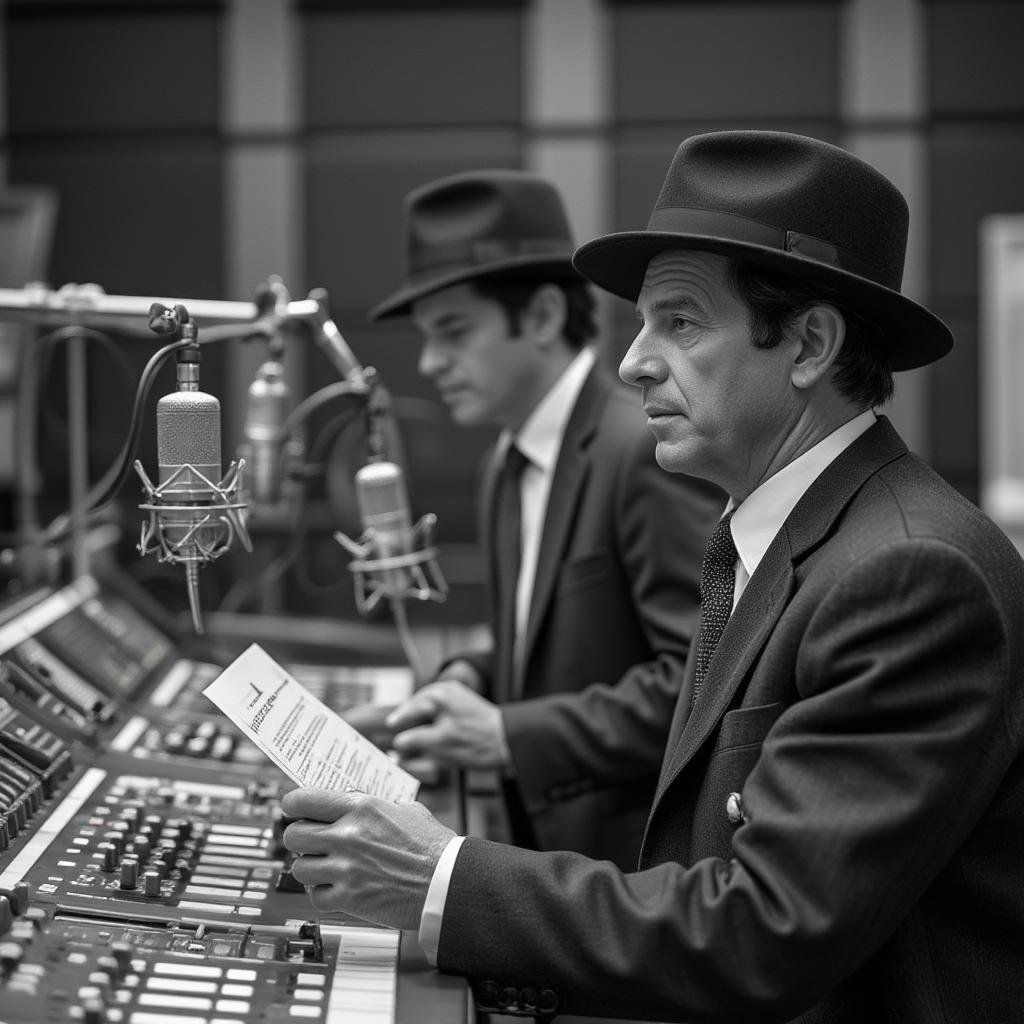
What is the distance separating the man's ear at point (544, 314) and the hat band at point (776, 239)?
88cm

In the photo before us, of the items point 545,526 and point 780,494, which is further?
point 545,526

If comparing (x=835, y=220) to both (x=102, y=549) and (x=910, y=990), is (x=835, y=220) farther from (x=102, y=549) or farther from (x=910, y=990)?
(x=102, y=549)

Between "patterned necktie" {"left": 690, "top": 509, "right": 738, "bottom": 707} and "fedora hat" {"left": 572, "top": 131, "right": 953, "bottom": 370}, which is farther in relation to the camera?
"patterned necktie" {"left": 690, "top": 509, "right": 738, "bottom": 707}

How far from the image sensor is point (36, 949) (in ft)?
3.21

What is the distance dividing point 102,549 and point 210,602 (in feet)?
1.72

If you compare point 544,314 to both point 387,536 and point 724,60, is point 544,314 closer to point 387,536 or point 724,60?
point 387,536

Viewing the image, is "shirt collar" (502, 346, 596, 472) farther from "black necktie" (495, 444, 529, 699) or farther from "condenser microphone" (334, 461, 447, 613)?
"condenser microphone" (334, 461, 447, 613)

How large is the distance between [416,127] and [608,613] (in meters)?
3.20

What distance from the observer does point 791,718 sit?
39.2 inches

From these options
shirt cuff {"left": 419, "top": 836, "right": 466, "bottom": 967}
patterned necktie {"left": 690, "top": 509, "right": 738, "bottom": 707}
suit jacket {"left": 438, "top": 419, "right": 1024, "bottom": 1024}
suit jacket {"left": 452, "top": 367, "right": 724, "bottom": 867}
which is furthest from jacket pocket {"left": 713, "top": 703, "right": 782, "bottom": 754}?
suit jacket {"left": 452, "top": 367, "right": 724, "bottom": 867}

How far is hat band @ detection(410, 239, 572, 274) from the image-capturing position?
1.99 metres

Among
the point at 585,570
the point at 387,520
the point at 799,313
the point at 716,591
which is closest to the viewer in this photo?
the point at 799,313

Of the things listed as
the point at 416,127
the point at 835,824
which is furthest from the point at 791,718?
the point at 416,127

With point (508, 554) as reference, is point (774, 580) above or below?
above
